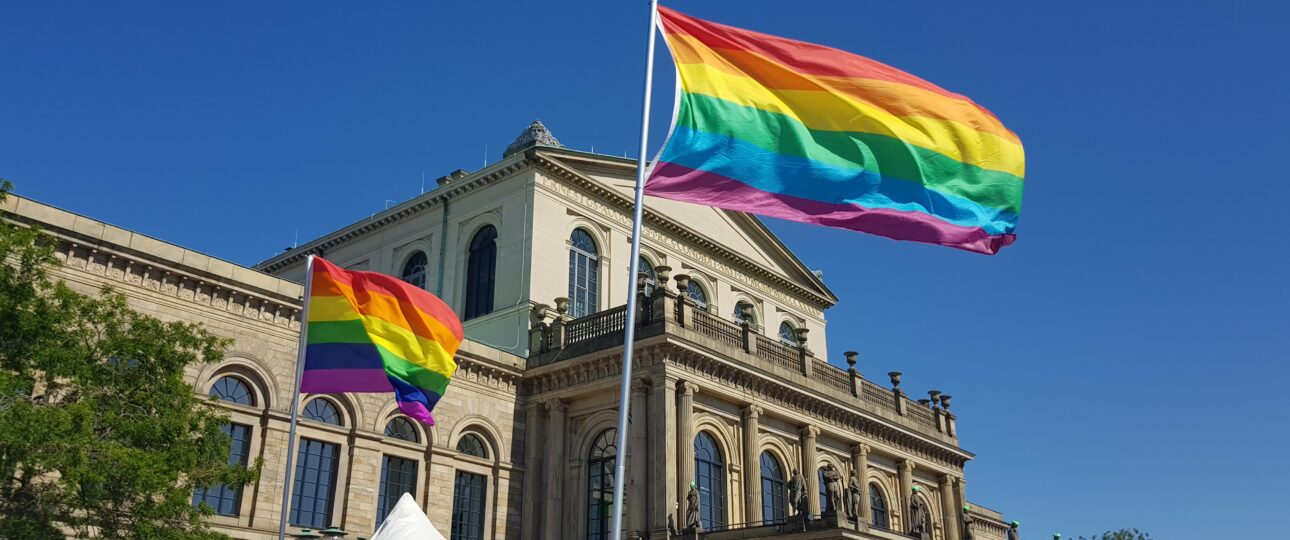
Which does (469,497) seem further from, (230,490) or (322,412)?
(230,490)

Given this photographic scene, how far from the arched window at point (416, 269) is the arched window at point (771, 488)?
13.3m

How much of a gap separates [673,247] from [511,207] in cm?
686

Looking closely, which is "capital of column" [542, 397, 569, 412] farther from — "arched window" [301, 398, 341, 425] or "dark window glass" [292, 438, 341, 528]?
"dark window glass" [292, 438, 341, 528]

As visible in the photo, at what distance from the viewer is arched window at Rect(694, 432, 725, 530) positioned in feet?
98.1

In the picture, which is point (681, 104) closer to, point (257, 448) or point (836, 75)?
point (836, 75)

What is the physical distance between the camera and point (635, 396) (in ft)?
97.0

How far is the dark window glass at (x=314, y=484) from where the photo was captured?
2648 centimetres

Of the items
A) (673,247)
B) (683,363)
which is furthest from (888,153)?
(673,247)

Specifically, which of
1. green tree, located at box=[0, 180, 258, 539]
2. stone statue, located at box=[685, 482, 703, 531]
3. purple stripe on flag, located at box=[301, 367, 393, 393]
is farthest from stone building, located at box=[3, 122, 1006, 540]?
purple stripe on flag, located at box=[301, 367, 393, 393]

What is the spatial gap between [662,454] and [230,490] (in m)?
10.5

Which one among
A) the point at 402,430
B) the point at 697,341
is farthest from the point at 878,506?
the point at 402,430

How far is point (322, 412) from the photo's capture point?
27516 millimetres

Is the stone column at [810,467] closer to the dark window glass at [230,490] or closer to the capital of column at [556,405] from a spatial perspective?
the capital of column at [556,405]

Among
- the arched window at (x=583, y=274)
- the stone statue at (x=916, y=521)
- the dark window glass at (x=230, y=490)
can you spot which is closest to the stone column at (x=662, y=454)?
the arched window at (x=583, y=274)
